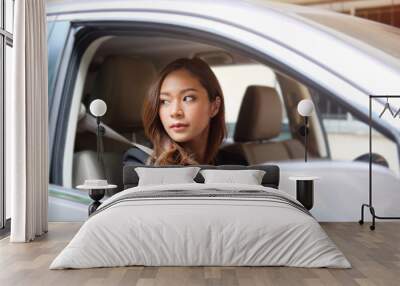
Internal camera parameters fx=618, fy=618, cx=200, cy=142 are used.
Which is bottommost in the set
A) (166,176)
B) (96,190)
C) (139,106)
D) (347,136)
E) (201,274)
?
(201,274)

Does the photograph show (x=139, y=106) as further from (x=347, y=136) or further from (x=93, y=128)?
(x=347, y=136)

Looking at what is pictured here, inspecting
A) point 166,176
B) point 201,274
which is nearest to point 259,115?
point 166,176

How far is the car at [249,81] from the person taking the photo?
6387mm

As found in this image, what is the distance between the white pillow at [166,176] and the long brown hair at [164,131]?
0.32 m

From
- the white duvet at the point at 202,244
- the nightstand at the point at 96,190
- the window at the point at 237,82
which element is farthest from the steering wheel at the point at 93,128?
the white duvet at the point at 202,244

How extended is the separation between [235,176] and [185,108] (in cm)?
101

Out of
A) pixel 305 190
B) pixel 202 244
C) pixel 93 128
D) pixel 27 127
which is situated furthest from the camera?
pixel 93 128

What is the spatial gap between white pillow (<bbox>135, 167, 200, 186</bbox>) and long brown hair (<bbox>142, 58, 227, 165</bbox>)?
0.32 meters

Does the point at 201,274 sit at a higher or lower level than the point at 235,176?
lower

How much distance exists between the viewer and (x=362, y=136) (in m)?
6.45

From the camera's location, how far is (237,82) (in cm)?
663

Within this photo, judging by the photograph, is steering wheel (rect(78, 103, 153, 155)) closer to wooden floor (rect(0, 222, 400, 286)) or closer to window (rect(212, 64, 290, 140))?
window (rect(212, 64, 290, 140))

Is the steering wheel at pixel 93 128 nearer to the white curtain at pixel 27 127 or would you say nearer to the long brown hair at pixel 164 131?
the long brown hair at pixel 164 131

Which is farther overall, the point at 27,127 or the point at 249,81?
the point at 249,81
